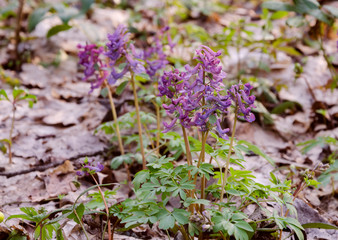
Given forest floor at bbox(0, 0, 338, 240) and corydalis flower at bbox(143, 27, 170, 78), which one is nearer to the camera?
forest floor at bbox(0, 0, 338, 240)

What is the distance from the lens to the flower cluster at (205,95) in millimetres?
1579

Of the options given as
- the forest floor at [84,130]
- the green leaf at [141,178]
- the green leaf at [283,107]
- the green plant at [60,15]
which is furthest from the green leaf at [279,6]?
the green leaf at [141,178]

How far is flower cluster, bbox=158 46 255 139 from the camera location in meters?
1.58

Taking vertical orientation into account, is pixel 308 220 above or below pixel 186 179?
below

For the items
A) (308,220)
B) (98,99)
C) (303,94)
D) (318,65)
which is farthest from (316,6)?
(98,99)

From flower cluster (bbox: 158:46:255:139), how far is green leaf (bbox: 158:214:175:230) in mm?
444

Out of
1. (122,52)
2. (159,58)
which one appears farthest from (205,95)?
(159,58)

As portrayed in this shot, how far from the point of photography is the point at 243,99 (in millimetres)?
1602

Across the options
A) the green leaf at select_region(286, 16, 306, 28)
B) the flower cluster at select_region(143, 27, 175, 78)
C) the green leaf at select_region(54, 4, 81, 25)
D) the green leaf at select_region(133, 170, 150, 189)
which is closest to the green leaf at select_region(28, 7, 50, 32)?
the green leaf at select_region(54, 4, 81, 25)

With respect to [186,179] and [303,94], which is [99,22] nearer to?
[303,94]

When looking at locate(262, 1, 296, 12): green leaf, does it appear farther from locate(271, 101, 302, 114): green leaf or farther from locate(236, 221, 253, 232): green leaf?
A: locate(236, 221, 253, 232): green leaf

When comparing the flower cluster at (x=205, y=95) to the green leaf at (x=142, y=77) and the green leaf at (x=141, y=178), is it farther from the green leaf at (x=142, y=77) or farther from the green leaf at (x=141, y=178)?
the green leaf at (x=142, y=77)

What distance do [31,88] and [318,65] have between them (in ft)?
12.2

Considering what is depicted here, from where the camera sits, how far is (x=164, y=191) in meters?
1.60
